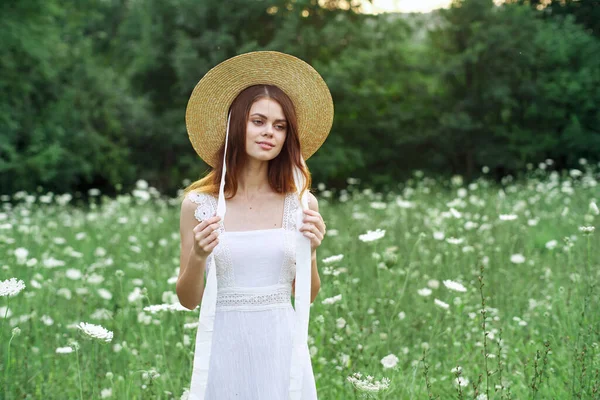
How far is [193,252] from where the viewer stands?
204 centimetres

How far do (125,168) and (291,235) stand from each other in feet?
69.2

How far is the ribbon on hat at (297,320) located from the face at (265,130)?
214 millimetres

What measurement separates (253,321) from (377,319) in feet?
6.57

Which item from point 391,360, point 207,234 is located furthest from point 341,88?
point 207,234

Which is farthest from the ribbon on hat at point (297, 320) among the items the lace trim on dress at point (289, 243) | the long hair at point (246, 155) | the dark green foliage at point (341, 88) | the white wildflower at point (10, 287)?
the dark green foliage at point (341, 88)

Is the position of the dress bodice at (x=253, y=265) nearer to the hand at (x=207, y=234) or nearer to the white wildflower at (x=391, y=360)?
the hand at (x=207, y=234)

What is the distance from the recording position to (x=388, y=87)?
877 inches

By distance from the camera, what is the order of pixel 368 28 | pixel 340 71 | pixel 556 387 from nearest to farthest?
pixel 556 387 < pixel 340 71 < pixel 368 28

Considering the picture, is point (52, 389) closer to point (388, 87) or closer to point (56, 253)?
point (56, 253)

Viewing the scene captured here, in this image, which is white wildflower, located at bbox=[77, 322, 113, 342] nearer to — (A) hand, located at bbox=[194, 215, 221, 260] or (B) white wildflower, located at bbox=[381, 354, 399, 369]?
(A) hand, located at bbox=[194, 215, 221, 260]

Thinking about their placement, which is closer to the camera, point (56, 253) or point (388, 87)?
point (56, 253)

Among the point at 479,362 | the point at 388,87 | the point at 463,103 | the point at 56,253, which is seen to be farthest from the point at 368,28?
the point at 479,362

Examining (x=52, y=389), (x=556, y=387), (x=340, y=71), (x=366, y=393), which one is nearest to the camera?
(x=366, y=393)

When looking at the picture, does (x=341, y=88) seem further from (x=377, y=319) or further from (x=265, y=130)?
(x=265, y=130)
